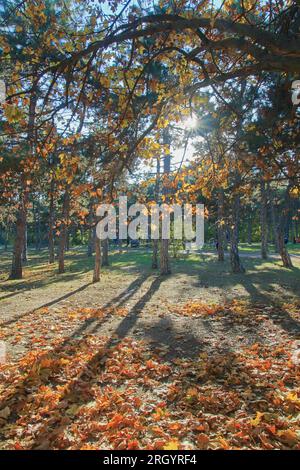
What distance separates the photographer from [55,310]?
8.64 meters

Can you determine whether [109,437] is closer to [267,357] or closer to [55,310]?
[267,357]

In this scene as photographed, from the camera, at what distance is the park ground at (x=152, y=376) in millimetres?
2984

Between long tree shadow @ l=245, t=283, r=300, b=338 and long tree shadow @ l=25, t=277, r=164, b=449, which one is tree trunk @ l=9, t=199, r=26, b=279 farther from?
long tree shadow @ l=245, t=283, r=300, b=338

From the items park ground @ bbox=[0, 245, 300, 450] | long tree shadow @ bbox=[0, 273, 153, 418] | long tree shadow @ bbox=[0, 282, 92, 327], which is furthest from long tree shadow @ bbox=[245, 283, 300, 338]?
long tree shadow @ bbox=[0, 282, 92, 327]

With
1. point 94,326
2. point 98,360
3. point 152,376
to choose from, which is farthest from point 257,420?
Result: point 94,326

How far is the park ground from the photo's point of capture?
9.79 feet

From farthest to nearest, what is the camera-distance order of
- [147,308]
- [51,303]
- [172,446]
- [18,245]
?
[18,245]
[51,303]
[147,308]
[172,446]

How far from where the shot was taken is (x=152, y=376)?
434 cm

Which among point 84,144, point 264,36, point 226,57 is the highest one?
point 226,57

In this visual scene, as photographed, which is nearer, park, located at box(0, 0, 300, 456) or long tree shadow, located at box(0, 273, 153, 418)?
park, located at box(0, 0, 300, 456)

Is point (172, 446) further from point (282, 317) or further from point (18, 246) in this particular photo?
point (18, 246)
